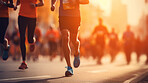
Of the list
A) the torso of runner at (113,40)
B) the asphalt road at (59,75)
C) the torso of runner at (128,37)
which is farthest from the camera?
the torso of runner at (113,40)

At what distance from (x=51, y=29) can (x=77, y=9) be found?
11439 millimetres

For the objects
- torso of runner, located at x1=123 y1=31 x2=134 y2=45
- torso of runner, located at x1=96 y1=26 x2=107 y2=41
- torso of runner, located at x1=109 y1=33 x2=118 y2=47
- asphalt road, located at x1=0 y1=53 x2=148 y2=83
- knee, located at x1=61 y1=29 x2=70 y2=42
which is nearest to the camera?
asphalt road, located at x1=0 y1=53 x2=148 y2=83

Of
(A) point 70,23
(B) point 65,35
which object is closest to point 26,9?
(A) point 70,23

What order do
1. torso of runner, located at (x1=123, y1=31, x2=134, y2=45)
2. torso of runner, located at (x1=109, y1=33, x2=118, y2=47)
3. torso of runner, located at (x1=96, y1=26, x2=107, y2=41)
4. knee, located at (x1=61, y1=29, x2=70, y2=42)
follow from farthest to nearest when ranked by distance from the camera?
torso of runner, located at (x1=109, y1=33, x2=118, y2=47) → torso of runner, located at (x1=123, y1=31, x2=134, y2=45) → torso of runner, located at (x1=96, y1=26, x2=107, y2=41) → knee, located at (x1=61, y1=29, x2=70, y2=42)

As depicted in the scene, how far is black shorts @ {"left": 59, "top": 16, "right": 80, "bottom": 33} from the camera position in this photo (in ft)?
23.0

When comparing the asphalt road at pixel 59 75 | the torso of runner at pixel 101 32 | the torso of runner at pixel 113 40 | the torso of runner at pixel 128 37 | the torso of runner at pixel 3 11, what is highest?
the torso of runner at pixel 3 11

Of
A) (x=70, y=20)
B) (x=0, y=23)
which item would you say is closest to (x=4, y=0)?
(x=0, y=23)

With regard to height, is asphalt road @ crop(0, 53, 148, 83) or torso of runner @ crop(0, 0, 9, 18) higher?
torso of runner @ crop(0, 0, 9, 18)

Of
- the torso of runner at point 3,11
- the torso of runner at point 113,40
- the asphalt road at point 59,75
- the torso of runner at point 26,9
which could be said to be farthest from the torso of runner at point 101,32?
the torso of runner at point 3,11

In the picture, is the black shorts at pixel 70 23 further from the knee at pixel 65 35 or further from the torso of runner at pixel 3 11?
the torso of runner at pixel 3 11

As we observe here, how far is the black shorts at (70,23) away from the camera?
23.0 feet

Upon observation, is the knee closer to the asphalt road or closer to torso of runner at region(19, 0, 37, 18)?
the asphalt road

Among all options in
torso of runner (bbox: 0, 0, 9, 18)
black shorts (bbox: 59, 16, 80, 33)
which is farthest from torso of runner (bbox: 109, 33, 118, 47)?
black shorts (bbox: 59, 16, 80, 33)

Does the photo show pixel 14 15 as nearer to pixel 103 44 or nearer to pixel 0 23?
pixel 103 44
